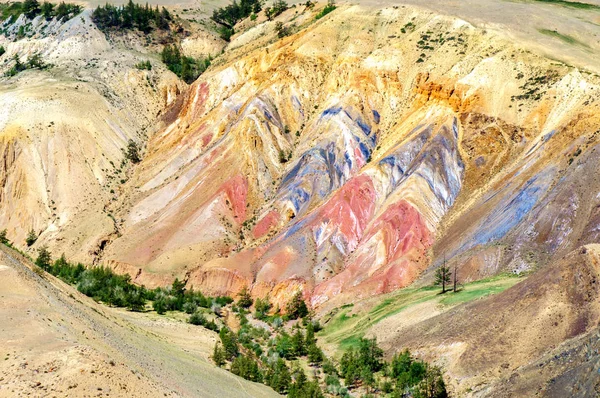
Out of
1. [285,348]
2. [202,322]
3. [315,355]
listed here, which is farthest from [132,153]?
[315,355]

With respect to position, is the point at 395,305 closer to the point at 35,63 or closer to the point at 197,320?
the point at 197,320

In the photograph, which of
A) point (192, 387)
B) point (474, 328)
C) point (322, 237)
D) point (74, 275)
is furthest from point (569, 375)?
point (74, 275)

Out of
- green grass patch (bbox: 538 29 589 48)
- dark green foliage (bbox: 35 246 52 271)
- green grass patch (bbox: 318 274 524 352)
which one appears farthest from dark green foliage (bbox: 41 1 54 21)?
green grass patch (bbox: 318 274 524 352)

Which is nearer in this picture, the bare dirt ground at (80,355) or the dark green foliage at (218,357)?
the bare dirt ground at (80,355)

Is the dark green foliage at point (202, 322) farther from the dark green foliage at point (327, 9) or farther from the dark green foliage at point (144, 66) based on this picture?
the dark green foliage at point (144, 66)

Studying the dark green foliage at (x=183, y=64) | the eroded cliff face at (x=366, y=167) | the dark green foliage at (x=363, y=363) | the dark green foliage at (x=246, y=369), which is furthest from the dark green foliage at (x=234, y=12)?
the dark green foliage at (x=246, y=369)

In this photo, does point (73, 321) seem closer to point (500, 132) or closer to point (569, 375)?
point (569, 375)

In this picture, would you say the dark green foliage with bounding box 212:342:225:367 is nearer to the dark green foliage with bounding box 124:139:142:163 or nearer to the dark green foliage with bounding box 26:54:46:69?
the dark green foliage with bounding box 124:139:142:163
